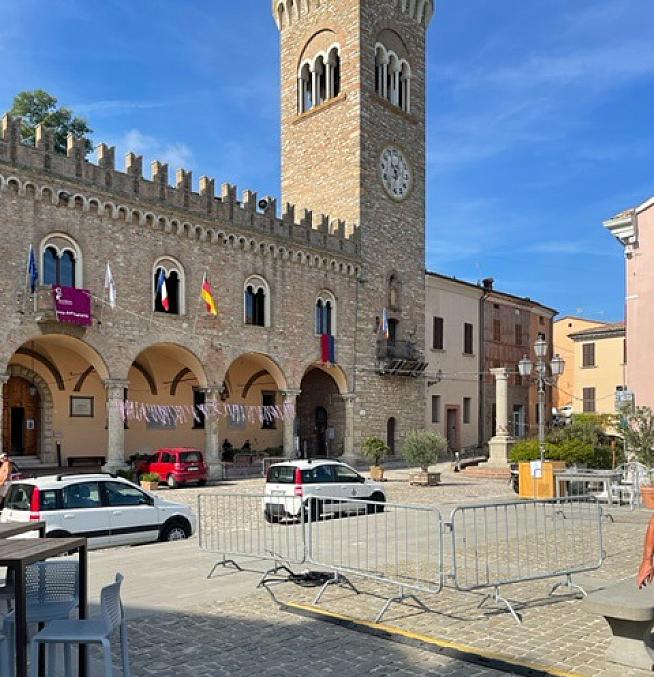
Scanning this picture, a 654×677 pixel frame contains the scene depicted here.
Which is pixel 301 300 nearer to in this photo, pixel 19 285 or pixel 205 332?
pixel 205 332

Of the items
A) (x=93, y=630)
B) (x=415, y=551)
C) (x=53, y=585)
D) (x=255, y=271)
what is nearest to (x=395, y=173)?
(x=255, y=271)

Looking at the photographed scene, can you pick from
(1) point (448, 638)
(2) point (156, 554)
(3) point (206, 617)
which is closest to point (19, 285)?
(2) point (156, 554)

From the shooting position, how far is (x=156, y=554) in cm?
1002

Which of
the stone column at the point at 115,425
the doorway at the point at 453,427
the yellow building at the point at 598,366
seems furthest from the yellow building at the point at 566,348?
the stone column at the point at 115,425

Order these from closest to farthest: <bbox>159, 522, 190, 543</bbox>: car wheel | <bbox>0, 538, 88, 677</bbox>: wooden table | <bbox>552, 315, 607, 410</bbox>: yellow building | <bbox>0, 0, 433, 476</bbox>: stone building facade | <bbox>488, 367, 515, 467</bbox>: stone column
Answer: <bbox>0, 538, 88, 677</bbox>: wooden table
<bbox>159, 522, 190, 543</bbox>: car wheel
<bbox>0, 0, 433, 476</bbox>: stone building facade
<bbox>488, 367, 515, 467</bbox>: stone column
<bbox>552, 315, 607, 410</bbox>: yellow building

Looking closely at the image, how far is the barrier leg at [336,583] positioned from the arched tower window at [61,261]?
54.2ft

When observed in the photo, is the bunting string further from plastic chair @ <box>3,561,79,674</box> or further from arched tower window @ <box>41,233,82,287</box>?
plastic chair @ <box>3,561,79,674</box>

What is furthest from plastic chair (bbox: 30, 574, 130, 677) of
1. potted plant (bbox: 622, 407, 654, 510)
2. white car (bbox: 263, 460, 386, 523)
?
potted plant (bbox: 622, 407, 654, 510)

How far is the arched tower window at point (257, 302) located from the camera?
27.5 metres

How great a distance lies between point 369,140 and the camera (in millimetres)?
32406

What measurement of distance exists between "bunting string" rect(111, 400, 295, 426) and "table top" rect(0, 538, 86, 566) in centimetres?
1918

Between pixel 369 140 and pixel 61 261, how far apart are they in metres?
16.3

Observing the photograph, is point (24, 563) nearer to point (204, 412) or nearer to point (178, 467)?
point (178, 467)

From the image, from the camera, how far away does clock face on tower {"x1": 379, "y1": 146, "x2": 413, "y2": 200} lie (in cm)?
3344
